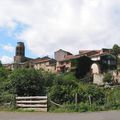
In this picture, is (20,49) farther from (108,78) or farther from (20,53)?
(108,78)

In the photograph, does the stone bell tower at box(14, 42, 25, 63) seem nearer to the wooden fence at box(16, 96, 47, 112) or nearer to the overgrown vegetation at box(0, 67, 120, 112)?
the overgrown vegetation at box(0, 67, 120, 112)

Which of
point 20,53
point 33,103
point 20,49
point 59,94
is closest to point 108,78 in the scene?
point 59,94

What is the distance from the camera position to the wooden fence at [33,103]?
28.4 meters

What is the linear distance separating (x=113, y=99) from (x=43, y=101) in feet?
20.5

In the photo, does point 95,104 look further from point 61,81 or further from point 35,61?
point 35,61

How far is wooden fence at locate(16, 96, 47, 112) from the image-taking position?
1118 inches

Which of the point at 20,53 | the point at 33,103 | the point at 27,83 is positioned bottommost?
the point at 33,103

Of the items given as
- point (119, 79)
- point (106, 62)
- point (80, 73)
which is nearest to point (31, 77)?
point (119, 79)

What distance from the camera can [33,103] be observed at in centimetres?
2909

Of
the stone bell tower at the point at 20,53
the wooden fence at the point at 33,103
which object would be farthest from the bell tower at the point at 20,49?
the wooden fence at the point at 33,103

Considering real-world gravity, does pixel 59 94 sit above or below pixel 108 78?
below

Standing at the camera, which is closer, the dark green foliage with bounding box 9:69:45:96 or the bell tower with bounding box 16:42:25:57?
the dark green foliage with bounding box 9:69:45:96

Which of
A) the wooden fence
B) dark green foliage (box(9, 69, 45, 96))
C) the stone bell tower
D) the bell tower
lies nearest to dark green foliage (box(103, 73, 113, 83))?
dark green foliage (box(9, 69, 45, 96))

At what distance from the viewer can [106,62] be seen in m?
115
